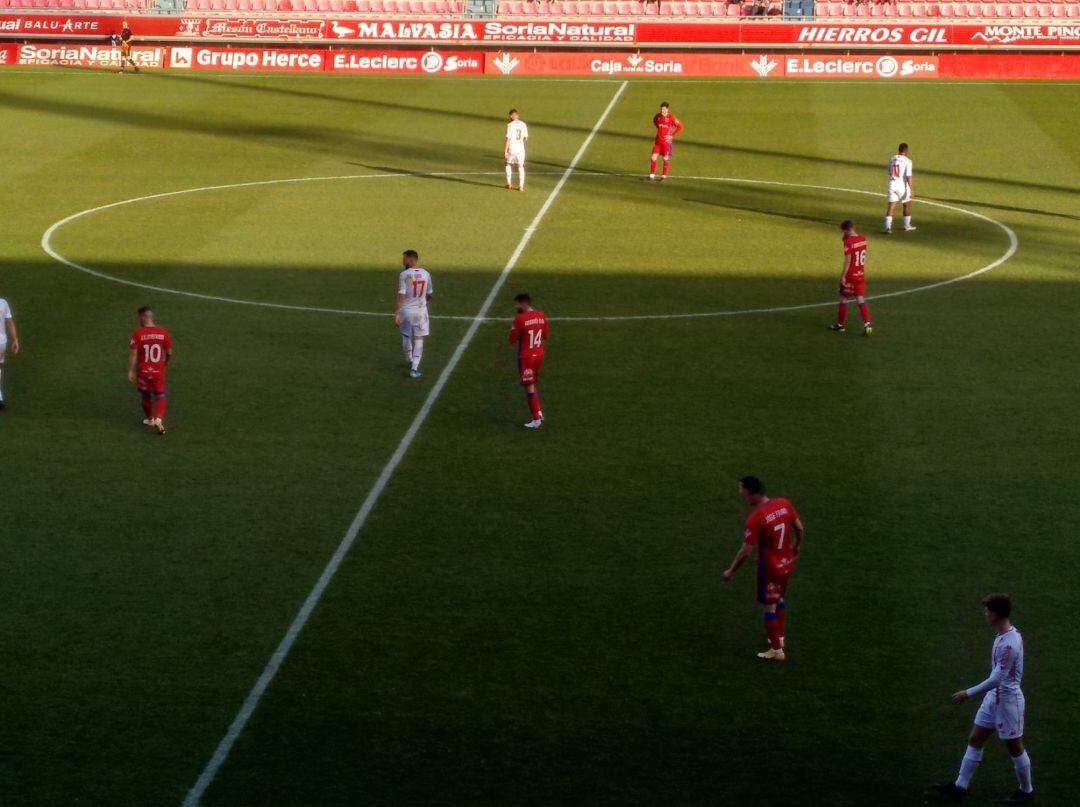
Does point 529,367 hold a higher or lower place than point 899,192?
lower

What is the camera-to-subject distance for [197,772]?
41.2ft

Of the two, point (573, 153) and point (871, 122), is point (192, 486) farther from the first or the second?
point (871, 122)

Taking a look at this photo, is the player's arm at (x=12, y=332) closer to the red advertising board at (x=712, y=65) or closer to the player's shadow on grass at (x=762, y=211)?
the player's shadow on grass at (x=762, y=211)

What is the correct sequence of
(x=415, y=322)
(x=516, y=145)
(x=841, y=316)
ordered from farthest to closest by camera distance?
1. (x=516, y=145)
2. (x=841, y=316)
3. (x=415, y=322)

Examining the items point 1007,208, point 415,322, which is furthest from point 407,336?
point 1007,208

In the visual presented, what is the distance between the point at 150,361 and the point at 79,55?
145 ft

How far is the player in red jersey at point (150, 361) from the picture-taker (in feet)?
65.5

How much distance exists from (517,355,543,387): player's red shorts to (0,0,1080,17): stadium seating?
46193 mm

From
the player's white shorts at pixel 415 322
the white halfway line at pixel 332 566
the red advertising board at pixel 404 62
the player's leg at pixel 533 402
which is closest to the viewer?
the white halfway line at pixel 332 566

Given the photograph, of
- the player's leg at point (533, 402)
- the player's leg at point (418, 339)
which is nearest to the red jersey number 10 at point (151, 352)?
the player's leg at point (418, 339)

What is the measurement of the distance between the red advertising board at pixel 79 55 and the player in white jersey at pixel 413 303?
1623 inches

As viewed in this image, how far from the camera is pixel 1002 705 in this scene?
11.9 meters

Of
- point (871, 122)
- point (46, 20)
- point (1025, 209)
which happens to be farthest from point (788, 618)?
point (46, 20)

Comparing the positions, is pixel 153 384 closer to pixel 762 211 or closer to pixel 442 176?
pixel 762 211
